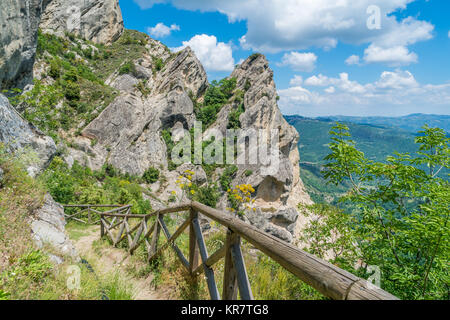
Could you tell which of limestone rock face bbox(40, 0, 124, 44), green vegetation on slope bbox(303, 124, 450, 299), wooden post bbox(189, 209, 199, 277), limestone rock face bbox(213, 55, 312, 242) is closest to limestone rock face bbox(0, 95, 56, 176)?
wooden post bbox(189, 209, 199, 277)

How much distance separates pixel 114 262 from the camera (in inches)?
180

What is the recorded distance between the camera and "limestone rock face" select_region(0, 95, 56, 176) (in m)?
6.06

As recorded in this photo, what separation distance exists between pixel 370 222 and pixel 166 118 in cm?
3185

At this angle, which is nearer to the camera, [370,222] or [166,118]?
[370,222]

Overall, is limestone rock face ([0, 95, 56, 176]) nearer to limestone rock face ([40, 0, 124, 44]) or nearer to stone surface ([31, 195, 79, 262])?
stone surface ([31, 195, 79, 262])

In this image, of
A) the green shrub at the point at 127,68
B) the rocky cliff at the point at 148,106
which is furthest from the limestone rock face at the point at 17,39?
the green shrub at the point at 127,68

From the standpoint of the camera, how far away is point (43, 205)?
506 centimetres

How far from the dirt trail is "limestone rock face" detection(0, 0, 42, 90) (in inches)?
291

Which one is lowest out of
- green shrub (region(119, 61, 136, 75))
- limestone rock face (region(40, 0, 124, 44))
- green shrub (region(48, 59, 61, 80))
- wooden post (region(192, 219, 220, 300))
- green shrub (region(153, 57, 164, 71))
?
wooden post (region(192, 219, 220, 300))

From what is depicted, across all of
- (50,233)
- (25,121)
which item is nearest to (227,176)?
(25,121)

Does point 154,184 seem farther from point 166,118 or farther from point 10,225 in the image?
point 10,225

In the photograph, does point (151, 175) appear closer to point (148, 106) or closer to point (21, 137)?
point (148, 106)

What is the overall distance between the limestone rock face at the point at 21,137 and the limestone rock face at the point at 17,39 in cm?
323

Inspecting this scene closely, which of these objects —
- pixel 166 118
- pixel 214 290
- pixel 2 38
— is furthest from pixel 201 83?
pixel 214 290
